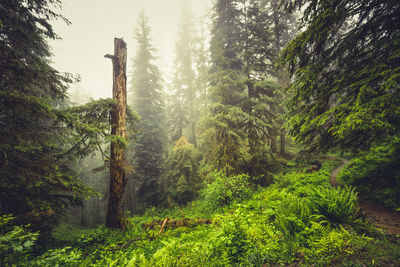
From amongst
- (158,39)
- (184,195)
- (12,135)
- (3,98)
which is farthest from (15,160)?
(158,39)

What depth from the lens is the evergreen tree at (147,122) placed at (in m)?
16.9

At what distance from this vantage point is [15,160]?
6.00 m

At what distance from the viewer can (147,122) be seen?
58.1ft

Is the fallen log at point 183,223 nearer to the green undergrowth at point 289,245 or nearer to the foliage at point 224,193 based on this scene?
the green undergrowth at point 289,245

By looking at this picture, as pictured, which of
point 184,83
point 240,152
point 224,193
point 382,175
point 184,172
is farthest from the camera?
point 184,83

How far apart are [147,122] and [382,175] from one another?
56.6 ft

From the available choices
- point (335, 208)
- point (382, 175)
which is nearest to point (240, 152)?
point (382, 175)

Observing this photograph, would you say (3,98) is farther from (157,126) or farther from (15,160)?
(157,126)

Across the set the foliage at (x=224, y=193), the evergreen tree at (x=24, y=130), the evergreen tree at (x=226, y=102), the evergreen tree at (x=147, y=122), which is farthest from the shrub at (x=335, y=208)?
the evergreen tree at (x=147, y=122)

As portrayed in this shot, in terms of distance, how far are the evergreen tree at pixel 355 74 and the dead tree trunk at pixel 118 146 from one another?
673 cm

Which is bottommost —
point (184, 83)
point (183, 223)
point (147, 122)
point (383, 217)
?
point (183, 223)

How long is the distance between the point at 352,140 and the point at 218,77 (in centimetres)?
841

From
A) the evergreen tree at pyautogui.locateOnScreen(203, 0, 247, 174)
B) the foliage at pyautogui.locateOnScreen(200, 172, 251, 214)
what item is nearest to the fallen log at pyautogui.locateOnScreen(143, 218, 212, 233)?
the foliage at pyautogui.locateOnScreen(200, 172, 251, 214)

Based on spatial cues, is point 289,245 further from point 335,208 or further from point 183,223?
point 183,223
